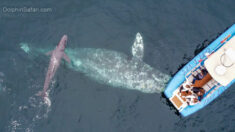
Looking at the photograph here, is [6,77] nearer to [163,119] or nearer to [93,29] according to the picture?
[93,29]

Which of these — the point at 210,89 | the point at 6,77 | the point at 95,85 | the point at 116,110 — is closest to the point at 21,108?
the point at 6,77

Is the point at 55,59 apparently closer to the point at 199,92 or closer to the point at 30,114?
the point at 30,114

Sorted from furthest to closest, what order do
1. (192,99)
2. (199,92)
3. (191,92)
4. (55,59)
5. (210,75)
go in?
1. (55,59)
2. (210,75)
3. (191,92)
4. (199,92)
5. (192,99)

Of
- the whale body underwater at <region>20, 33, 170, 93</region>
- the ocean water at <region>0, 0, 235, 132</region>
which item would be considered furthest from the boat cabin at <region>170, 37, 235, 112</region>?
the whale body underwater at <region>20, 33, 170, 93</region>

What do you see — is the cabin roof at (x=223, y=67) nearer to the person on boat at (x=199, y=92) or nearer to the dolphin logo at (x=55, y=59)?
the person on boat at (x=199, y=92)

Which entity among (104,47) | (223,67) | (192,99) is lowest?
(104,47)

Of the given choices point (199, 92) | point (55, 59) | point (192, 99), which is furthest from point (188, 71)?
point (55, 59)

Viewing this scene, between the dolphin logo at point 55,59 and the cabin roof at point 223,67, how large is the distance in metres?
17.6

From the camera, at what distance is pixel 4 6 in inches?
1356

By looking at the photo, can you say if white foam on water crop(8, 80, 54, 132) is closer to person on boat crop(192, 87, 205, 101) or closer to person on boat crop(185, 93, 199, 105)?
person on boat crop(185, 93, 199, 105)

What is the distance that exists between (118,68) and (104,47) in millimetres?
3507

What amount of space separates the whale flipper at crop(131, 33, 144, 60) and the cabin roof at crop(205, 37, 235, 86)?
8.24 meters

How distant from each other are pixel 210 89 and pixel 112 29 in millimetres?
14787

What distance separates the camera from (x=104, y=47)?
3278cm
